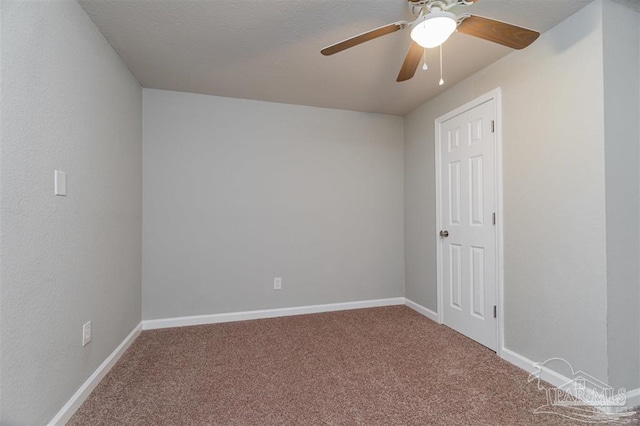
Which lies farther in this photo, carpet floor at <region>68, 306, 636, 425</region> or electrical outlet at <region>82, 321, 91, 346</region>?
electrical outlet at <region>82, 321, 91, 346</region>

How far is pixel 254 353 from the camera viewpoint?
2.30 m

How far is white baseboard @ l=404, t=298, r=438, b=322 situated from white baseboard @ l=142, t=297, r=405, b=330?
98mm

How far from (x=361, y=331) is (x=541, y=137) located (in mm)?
2135

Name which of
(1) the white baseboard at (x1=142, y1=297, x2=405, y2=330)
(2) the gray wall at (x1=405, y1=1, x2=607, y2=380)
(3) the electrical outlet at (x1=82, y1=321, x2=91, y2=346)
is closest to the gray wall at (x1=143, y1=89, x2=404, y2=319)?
(1) the white baseboard at (x1=142, y1=297, x2=405, y2=330)

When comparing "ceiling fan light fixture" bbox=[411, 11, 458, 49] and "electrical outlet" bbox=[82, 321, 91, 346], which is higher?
"ceiling fan light fixture" bbox=[411, 11, 458, 49]

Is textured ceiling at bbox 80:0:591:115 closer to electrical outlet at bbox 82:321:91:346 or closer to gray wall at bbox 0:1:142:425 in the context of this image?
gray wall at bbox 0:1:142:425

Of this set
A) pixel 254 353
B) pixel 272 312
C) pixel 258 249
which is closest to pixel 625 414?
pixel 254 353

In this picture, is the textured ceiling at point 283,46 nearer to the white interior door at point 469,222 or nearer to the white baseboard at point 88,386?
the white interior door at point 469,222

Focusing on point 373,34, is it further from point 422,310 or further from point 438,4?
point 422,310

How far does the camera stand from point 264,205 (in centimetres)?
315

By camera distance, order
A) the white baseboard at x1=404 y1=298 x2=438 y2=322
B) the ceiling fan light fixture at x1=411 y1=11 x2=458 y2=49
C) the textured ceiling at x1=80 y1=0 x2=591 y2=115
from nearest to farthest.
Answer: the ceiling fan light fixture at x1=411 y1=11 x2=458 y2=49
the textured ceiling at x1=80 y1=0 x2=591 y2=115
the white baseboard at x1=404 y1=298 x2=438 y2=322

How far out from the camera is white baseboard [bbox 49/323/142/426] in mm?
1494

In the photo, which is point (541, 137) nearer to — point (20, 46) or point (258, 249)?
point (258, 249)

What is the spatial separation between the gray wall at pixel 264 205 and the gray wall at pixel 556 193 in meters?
1.47
